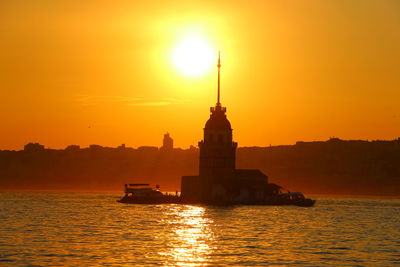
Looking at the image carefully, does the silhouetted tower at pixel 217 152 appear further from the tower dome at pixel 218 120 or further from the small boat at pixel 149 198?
the small boat at pixel 149 198

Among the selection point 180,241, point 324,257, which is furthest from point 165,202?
point 324,257

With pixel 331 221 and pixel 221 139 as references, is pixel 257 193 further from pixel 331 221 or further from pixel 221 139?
pixel 331 221

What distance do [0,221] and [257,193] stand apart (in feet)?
196

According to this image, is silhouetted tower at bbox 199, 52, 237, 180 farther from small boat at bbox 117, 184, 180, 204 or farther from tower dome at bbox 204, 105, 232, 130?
small boat at bbox 117, 184, 180, 204

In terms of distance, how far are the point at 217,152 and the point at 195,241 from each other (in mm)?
69938

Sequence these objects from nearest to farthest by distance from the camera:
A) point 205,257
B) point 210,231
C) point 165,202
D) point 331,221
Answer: point 205,257, point 210,231, point 331,221, point 165,202

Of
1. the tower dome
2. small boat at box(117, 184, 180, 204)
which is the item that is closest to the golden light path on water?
the tower dome

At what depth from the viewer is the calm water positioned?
194 ft

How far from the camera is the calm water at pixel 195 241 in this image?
5903cm

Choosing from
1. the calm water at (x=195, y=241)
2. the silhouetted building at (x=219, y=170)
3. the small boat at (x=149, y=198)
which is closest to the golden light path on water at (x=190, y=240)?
the calm water at (x=195, y=241)

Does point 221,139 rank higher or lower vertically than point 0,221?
higher

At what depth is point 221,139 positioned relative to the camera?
142875 millimetres

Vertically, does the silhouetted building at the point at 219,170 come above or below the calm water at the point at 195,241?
above

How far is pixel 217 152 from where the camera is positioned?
467 ft
